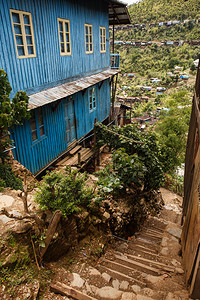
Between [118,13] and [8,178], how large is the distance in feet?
43.8

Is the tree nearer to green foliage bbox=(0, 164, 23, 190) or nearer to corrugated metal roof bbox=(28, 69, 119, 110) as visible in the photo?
green foliage bbox=(0, 164, 23, 190)

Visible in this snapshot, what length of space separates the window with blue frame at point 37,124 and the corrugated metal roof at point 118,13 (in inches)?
337

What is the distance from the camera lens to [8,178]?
20.2 ft

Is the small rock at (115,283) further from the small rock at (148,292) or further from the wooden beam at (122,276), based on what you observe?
the small rock at (148,292)

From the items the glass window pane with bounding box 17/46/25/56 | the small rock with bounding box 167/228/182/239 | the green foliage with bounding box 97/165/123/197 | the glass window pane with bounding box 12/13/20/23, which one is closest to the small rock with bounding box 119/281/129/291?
the green foliage with bounding box 97/165/123/197

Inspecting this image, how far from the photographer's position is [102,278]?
4.34 metres

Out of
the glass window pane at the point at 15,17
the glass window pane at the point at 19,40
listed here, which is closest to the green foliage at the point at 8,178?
the glass window pane at the point at 19,40

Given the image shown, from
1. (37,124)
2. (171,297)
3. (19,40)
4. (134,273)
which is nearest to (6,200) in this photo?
(37,124)

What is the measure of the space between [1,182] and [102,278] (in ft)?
11.7

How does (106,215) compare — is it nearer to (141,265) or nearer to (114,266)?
(114,266)

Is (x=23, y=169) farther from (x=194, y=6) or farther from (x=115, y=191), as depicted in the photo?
(x=194, y=6)

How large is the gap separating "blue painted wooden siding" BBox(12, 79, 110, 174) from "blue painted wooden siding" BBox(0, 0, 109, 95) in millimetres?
1177

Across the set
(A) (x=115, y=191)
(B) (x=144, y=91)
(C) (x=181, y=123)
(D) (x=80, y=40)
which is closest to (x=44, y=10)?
(D) (x=80, y=40)

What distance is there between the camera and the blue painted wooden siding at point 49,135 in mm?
7247
